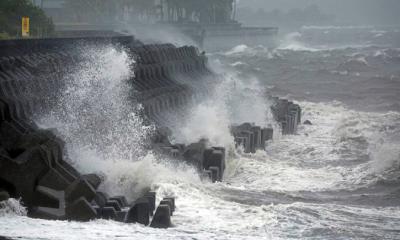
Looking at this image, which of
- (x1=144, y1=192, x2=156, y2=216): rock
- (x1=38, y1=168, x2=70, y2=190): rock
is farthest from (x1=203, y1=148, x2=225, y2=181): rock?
(x1=38, y1=168, x2=70, y2=190): rock

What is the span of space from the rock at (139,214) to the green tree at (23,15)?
67.8 ft

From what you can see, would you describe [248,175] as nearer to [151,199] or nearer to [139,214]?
[151,199]

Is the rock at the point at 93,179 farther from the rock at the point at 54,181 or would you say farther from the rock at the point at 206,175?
the rock at the point at 206,175

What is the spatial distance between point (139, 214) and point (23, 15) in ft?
79.8

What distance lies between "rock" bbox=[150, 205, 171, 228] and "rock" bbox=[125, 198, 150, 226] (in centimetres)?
18

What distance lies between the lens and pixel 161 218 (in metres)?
10.6

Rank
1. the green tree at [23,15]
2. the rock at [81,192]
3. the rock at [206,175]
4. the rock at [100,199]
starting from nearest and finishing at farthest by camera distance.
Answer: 1. the rock at [81,192]
2. the rock at [100,199]
3. the rock at [206,175]
4. the green tree at [23,15]

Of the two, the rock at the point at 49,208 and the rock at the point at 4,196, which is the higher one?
the rock at the point at 4,196

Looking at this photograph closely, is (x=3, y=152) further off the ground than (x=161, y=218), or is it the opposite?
(x=3, y=152)

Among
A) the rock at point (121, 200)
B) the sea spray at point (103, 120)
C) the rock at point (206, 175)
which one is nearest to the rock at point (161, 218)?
the rock at point (121, 200)

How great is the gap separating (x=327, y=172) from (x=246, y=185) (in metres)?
2.80

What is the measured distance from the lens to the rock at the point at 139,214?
35.2ft

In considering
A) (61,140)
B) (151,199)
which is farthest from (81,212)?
(61,140)

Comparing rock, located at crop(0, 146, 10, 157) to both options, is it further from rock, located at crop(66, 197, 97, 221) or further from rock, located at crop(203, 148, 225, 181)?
rock, located at crop(203, 148, 225, 181)
